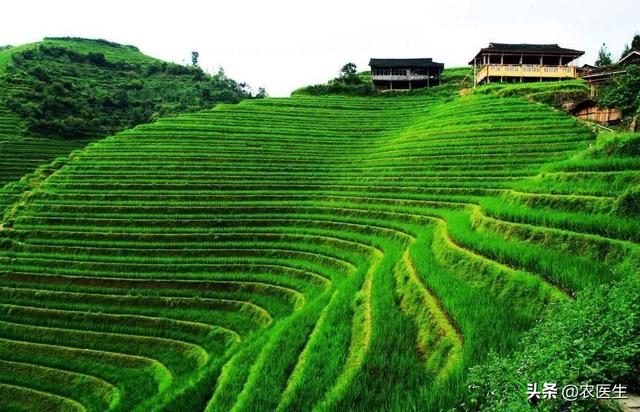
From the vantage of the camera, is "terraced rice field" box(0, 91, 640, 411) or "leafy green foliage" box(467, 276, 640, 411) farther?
"terraced rice field" box(0, 91, 640, 411)

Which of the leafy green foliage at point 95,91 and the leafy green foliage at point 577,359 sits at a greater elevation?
the leafy green foliage at point 95,91

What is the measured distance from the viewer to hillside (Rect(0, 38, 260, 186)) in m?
40.7

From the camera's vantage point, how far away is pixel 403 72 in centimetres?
5041

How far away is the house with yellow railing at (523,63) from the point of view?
35438 millimetres

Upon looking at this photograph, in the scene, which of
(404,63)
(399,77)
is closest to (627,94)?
(399,77)

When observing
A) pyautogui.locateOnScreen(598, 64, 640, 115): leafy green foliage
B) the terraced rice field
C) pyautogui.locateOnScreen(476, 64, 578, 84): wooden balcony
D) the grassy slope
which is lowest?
the terraced rice field

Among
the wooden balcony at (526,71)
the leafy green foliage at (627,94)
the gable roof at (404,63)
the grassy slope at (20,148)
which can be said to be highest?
the gable roof at (404,63)

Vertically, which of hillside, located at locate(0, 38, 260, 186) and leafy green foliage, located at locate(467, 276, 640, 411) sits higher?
hillside, located at locate(0, 38, 260, 186)

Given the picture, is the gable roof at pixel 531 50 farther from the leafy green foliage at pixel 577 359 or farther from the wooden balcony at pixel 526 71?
the leafy green foliage at pixel 577 359

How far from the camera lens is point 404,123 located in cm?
3412

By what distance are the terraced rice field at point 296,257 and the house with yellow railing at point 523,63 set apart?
736cm

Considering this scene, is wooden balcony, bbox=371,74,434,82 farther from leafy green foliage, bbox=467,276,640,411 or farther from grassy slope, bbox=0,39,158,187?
leafy green foliage, bbox=467,276,640,411

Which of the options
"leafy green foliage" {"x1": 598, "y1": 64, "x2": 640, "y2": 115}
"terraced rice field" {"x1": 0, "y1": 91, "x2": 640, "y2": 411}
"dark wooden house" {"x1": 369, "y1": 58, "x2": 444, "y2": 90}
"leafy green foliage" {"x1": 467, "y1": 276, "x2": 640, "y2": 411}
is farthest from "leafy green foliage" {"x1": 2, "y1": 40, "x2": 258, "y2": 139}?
"leafy green foliage" {"x1": 467, "y1": 276, "x2": 640, "y2": 411}

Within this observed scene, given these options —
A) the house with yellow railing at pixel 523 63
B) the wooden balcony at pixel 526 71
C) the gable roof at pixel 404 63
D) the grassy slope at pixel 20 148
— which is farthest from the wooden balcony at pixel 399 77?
the grassy slope at pixel 20 148
